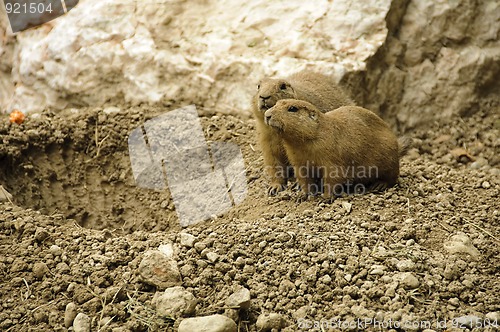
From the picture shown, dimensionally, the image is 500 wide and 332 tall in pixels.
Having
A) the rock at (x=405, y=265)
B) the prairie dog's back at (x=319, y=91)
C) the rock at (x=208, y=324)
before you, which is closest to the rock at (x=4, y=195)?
the rock at (x=208, y=324)

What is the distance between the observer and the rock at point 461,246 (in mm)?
4500

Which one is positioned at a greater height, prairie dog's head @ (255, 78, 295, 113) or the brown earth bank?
prairie dog's head @ (255, 78, 295, 113)

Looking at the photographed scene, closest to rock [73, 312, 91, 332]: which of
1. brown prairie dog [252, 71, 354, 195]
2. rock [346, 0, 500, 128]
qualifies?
brown prairie dog [252, 71, 354, 195]

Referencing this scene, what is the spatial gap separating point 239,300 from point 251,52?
3375 millimetres

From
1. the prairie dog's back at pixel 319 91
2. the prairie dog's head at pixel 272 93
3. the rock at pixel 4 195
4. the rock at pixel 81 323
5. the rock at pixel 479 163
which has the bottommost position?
the rock at pixel 479 163

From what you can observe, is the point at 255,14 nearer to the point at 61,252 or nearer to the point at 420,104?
the point at 420,104

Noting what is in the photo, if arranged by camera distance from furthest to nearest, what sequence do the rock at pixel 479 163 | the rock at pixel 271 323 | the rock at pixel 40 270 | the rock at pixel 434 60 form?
the rock at pixel 434 60 → the rock at pixel 479 163 → the rock at pixel 40 270 → the rock at pixel 271 323

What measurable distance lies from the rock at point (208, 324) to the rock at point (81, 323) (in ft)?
1.87

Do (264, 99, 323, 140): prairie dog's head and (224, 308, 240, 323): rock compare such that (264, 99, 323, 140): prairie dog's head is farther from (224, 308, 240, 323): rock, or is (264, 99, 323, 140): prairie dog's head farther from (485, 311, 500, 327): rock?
(485, 311, 500, 327): rock

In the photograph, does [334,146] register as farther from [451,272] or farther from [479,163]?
[479,163]

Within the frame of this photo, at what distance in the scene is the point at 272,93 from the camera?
5348mm

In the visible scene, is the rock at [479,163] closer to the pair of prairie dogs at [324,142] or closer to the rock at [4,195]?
the pair of prairie dogs at [324,142]

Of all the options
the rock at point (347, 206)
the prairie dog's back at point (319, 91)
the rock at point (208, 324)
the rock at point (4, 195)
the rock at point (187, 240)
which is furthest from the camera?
the prairie dog's back at point (319, 91)

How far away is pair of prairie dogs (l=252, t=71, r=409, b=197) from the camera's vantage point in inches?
197
